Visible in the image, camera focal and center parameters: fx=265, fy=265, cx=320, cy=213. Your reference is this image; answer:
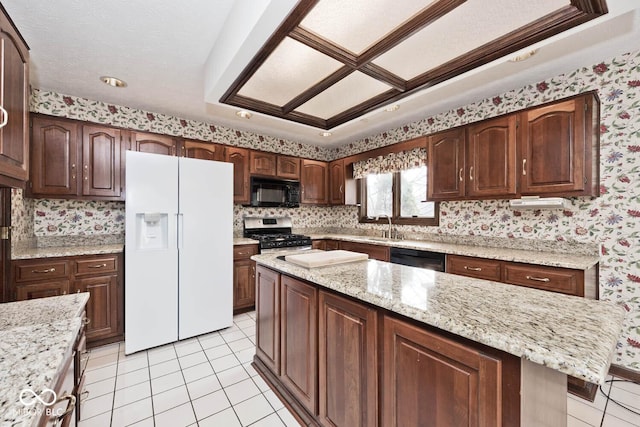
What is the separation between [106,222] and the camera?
3.05 metres

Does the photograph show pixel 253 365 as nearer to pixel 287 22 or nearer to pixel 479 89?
pixel 287 22

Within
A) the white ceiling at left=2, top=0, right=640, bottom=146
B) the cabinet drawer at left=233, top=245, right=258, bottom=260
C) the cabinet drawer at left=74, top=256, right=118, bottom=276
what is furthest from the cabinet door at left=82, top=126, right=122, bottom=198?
the cabinet drawer at left=233, top=245, right=258, bottom=260

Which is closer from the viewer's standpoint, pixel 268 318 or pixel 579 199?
pixel 268 318

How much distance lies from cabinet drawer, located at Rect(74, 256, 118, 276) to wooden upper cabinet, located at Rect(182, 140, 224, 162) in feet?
4.54

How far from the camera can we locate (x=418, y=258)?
2.92 metres

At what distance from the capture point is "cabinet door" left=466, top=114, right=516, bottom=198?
2.44m

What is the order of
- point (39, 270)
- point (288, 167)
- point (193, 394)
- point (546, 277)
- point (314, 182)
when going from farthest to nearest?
point (314, 182), point (288, 167), point (39, 270), point (546, 277), point (193, 394)

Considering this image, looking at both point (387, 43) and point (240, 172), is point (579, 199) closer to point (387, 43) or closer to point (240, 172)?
point (387, 43)

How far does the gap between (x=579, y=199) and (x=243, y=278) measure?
3.52m

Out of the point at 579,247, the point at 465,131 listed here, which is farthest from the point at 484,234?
the point at 465,131

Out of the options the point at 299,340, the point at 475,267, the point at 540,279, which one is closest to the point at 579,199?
the point at 540,279

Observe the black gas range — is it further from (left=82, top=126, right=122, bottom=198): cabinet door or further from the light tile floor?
(left=82, top=126, right=122, bottom=198): cabinet door

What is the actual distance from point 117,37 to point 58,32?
373 mm

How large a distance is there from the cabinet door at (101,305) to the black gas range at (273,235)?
1561 mm
